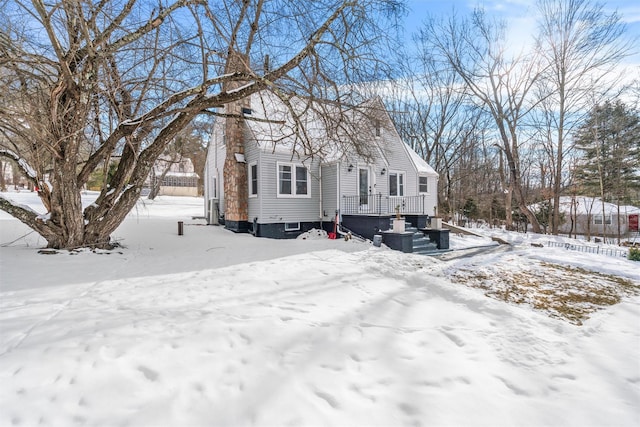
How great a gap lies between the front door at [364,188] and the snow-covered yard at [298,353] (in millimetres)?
7927

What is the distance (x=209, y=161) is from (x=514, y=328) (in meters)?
15.7

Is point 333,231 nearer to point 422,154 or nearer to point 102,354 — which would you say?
point 102,354

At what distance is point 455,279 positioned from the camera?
569 cm

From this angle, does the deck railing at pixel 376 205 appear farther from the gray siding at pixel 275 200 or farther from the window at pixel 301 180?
the window at pixel 301 180

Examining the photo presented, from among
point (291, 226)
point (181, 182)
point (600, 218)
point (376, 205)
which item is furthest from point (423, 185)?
point (181, 182)

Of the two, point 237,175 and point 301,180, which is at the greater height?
point 237,175

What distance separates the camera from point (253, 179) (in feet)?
39.0

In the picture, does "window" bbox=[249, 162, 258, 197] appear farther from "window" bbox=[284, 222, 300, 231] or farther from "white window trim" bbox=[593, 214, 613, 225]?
"white window trim" bbox=[593, 214, 613, 225]

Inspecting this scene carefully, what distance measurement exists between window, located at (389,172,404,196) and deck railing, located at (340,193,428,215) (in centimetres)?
40

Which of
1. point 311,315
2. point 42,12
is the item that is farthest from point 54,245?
point 311,315

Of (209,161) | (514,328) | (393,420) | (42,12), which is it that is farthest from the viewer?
(209,161)

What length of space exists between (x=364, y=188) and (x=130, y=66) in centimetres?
906

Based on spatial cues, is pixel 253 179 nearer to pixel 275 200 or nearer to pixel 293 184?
pixel 275 200

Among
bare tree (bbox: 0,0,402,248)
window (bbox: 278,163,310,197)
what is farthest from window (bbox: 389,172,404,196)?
bare tree (bbox: 0,0,402,248)
